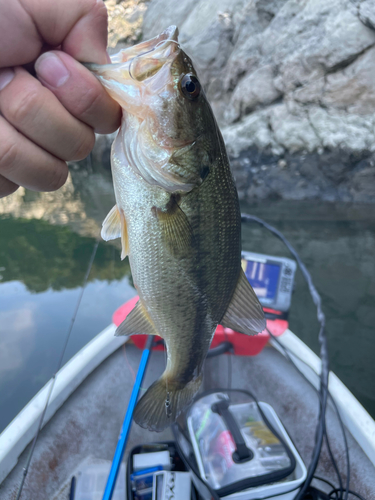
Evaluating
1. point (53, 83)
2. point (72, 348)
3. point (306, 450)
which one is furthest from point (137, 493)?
point (72, 348)

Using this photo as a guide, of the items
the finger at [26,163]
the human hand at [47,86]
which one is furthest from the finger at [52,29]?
the finger at [26,163]

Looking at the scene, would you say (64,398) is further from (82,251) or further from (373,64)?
(373,64)

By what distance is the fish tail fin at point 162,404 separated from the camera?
1.20 m

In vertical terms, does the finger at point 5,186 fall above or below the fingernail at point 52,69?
below

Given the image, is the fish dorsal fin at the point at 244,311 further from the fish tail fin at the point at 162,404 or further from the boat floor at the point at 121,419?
the boat floor at the point at 121,419

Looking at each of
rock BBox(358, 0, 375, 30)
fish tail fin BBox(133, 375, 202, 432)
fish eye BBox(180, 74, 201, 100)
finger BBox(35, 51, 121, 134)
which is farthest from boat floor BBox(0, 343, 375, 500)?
rock BBox(358, 0, 375, 30)

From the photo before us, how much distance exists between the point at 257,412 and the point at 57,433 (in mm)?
1425

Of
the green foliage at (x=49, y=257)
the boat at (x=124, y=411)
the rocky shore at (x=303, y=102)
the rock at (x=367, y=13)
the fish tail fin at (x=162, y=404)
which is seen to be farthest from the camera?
the rocky shore at (x=303, y=102)

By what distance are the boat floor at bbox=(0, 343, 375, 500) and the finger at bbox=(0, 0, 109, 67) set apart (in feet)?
7.33

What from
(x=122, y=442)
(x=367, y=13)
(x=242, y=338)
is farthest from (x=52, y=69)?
(x=367, y=13)

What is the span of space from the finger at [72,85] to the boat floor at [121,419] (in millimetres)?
2142

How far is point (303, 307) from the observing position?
206 inches

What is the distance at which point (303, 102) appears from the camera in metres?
9.04

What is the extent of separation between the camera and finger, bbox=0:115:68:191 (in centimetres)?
80
